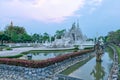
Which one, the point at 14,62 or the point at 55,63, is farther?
the point at 55,63

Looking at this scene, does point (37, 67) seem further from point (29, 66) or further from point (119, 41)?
point (119, 41)

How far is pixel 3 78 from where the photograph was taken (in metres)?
12.7

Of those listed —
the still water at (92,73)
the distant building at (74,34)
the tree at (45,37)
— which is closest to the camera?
the still water at (92,73)

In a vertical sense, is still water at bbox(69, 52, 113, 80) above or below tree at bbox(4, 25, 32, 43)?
below

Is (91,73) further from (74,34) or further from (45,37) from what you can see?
(45,37)

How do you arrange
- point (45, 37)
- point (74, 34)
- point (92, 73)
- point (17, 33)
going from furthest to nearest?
1. point (45, 37)
2. point (17, 33)
3. point (74, 34)
4. point (92, 73)

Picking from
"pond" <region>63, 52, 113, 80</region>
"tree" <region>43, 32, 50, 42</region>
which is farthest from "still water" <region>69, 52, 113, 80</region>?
"tree" <region>43, 32, 50, 42</region>

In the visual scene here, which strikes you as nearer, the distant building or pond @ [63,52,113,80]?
pond @ [63,52,113,80]

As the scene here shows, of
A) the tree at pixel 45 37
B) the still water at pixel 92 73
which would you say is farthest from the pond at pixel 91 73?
the tree at pixel 45 37

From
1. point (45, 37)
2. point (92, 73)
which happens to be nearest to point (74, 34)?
point (45, 37)

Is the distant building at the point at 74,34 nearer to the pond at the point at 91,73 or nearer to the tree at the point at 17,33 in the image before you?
the tree at the point at 17,33

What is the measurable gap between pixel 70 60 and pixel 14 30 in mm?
57989

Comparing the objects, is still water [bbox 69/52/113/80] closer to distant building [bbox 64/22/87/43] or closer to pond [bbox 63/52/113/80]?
pond [bbox 63/52/113/80]

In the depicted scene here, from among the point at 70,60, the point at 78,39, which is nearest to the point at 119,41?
the point at 78,39
